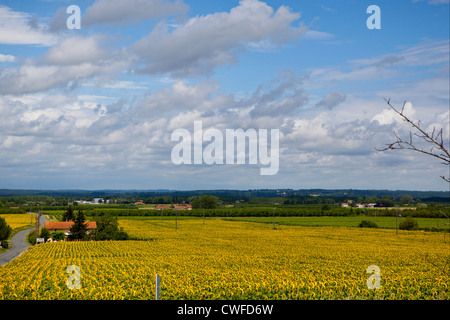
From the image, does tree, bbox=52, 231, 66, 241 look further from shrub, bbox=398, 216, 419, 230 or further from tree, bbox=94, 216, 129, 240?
shrub, bbox=398, 216, 419, 230

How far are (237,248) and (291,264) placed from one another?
15.6m

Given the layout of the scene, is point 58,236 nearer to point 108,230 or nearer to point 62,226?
point 62,226

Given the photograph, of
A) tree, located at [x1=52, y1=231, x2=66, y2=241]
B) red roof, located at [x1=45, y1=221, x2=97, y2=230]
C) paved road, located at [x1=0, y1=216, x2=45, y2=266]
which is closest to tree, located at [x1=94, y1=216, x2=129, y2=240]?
tree, located at [x1=52, y1=231, x2=66, y2=241]

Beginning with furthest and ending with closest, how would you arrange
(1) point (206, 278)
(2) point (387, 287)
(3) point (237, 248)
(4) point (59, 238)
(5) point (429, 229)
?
1. (5) point (429, 229)
2. (4) point (59, 238)
3. (3) point (237, 248)
4. (1) point (206, 278)
5. (2) point (387, 287)

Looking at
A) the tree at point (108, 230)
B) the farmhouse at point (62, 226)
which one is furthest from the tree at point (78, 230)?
the farmhouse at point (62, 226)

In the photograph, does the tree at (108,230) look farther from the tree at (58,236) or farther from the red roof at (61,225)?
the red roof at (61,225)

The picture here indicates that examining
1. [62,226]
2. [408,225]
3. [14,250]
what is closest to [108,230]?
[14,250]
